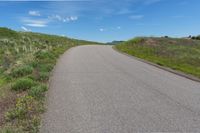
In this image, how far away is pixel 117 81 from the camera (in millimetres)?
9672

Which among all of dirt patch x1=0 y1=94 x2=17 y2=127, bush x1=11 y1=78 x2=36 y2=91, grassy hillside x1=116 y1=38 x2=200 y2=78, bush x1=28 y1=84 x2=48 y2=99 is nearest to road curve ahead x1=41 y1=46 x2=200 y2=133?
bush x1=28 y1=84 x2=48 y2=99

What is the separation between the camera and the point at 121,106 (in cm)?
630

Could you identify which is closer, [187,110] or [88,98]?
[187,110]

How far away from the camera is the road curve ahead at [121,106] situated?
16.2 ft

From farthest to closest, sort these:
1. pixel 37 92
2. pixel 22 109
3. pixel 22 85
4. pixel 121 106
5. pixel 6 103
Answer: pixel 22 85, pixel 37 92, pixel 6 103, pixel 121 106, pixel 22 109

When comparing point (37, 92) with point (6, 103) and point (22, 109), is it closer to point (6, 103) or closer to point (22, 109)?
point (6, 103)

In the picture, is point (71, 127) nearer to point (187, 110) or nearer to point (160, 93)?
point (187, 110)

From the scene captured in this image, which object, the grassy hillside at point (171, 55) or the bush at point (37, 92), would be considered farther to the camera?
the grassy hillside at point (171, 55)

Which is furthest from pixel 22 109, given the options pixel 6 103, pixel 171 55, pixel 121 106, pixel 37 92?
pixel 171 55

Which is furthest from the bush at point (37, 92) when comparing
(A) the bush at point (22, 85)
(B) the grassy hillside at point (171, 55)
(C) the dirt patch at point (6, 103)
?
(B) the grassy hillside at point (171, 55)

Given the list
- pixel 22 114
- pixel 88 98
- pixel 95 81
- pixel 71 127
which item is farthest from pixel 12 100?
pixel 95 81

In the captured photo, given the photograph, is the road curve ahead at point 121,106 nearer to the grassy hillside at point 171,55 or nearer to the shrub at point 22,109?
the shrub at point 22,109

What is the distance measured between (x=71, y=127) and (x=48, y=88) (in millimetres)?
3490

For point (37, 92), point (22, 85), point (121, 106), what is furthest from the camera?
point (22, 85)
